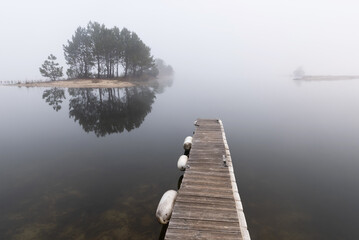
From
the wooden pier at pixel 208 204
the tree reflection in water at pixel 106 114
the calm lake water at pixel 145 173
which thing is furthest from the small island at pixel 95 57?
the wooden pier at pixel 208 204

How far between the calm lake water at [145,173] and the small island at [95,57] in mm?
54871

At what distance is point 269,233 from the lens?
470 inches

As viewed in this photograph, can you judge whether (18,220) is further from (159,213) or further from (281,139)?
(281,139)

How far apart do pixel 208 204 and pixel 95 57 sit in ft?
305

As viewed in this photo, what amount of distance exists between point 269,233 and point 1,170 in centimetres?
2352

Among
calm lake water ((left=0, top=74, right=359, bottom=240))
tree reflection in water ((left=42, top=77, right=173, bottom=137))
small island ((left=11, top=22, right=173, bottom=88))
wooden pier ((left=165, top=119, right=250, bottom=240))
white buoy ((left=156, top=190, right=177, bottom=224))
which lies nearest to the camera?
wooden pier ((left=165, top=119, right=250, bottom=240))

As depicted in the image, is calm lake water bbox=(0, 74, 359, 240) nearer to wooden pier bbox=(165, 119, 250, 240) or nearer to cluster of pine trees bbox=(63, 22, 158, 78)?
wooden pier bbox=(165, 119, 250, 240)

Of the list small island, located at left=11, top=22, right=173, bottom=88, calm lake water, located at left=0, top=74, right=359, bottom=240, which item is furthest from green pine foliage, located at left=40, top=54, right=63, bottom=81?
calm lake water, located at left=0, top=74, right=359, bottom=240

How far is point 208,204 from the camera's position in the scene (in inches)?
467

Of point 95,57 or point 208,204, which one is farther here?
point 95,57

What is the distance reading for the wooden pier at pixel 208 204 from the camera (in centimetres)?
987

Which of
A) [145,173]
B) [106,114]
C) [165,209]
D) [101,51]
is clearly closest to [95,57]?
[101,51]

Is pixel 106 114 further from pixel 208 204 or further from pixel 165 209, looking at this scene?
pixel 208 204

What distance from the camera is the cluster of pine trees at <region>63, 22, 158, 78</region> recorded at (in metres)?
85.9
